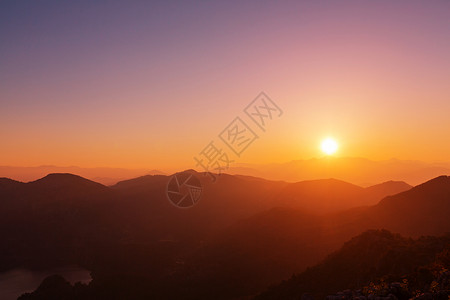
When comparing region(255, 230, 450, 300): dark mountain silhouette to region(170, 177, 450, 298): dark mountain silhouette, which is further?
region(170, 177, 450, 298): dark mountain silhouette

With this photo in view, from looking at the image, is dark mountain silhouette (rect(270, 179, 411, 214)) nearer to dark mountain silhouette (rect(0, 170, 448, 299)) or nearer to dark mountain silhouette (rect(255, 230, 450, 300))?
dark mountain silhouette (rect(0, 170, 448, 299))

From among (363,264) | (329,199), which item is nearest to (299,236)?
(363,264)

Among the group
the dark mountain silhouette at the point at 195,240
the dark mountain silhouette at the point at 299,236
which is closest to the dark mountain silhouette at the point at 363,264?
the dark mountain silhouette at the point at 299,236

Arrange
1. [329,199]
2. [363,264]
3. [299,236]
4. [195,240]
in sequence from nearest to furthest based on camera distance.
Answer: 1. [363,264]
2. [299,236]
3. [195,240]
4. [329,199]

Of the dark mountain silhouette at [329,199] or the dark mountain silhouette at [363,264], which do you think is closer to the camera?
the dark mountain silhouette at [363,264]

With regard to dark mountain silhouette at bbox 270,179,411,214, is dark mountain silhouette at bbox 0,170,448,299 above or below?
below

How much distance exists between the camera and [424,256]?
50312 millimetres

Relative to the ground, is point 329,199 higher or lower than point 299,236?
higher

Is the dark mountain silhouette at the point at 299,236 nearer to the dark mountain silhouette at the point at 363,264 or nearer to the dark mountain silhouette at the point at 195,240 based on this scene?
the dark mountain silhouette at the point at 195,240

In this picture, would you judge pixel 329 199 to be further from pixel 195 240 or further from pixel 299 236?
pixel 299 236

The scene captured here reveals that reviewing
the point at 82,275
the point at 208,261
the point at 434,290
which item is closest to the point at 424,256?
the point at 434,290

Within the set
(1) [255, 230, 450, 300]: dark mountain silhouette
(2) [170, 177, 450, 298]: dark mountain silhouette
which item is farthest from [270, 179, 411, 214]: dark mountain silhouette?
(1) [255, 230, 450, 300]: dark mountain silhouette

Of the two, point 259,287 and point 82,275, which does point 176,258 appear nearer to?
point 82,275

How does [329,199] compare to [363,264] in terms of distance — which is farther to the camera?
[329,199]
